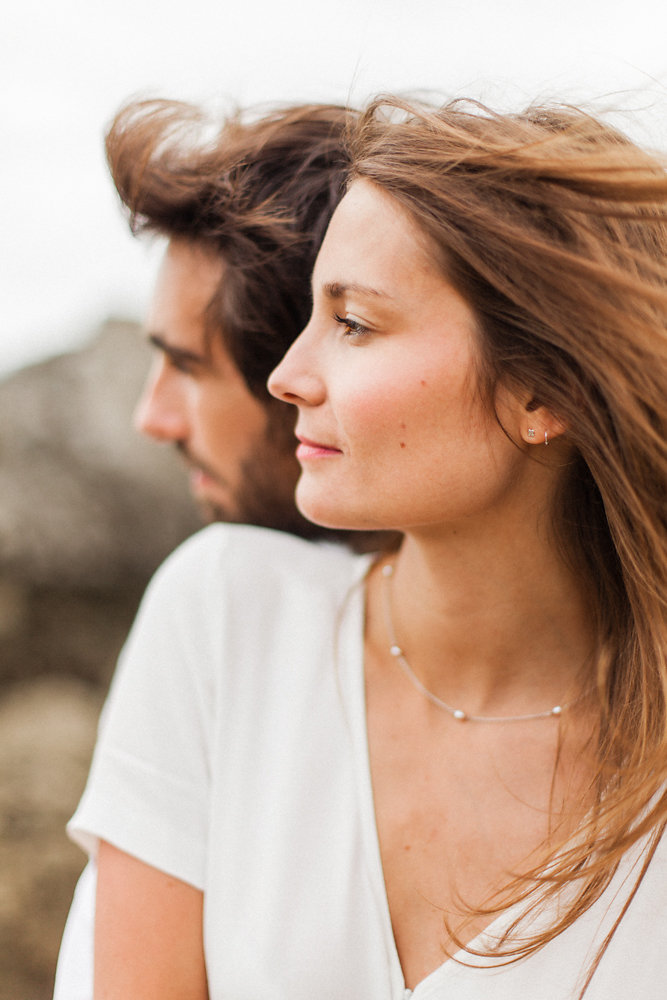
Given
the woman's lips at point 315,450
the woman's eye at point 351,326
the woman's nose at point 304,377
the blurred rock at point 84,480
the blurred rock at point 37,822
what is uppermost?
the woman's eye at point 351,326

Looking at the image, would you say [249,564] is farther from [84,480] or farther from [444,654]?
[84,480]

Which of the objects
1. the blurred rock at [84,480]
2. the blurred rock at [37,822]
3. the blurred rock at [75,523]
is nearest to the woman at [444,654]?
the blurred rock at [37,822]

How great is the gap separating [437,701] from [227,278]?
3.43ft

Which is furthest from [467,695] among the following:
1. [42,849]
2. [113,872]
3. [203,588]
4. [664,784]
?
[42,849]

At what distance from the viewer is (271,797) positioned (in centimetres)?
169

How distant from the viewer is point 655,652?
4.97ft

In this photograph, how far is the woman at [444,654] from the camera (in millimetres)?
1411

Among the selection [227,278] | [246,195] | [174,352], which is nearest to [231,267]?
[227,278]

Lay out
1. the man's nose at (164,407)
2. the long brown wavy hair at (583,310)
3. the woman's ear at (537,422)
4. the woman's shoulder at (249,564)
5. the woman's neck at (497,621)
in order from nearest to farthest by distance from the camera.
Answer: the long brown wavy hair at (583,310) → the woman's ear at (537,422) → the woman's neck at (497,621) → the woman's shoulder at (249,564) → the man's nose at (164,407)

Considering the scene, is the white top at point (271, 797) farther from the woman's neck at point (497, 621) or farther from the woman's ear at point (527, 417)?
the woman's ear at point (527, 417)

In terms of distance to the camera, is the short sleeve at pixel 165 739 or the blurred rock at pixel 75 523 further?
the blurred rock at pixel 75 523

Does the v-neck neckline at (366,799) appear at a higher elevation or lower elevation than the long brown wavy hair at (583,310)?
lower

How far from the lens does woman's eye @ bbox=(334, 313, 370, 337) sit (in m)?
1.50

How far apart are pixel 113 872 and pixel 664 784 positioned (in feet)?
3.20
